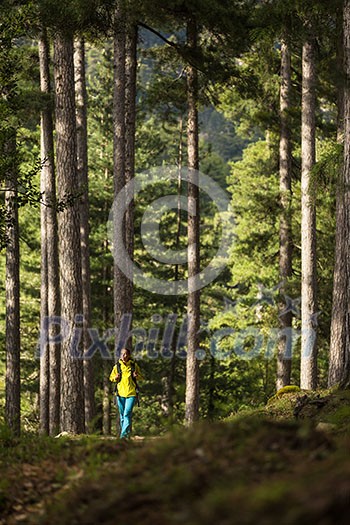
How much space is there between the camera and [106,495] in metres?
5.62

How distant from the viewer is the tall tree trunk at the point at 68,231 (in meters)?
15.8

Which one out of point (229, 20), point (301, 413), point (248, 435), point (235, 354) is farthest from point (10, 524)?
point (235, 354)

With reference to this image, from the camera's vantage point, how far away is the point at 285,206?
24625 mm

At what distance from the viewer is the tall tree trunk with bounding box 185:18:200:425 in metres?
21.2

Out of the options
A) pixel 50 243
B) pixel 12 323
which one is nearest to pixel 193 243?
pixel 50 243

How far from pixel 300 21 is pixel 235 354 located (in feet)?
62.8

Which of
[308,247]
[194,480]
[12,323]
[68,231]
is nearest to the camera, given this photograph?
[194,480]

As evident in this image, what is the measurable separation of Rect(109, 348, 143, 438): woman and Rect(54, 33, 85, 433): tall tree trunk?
6.07 ft

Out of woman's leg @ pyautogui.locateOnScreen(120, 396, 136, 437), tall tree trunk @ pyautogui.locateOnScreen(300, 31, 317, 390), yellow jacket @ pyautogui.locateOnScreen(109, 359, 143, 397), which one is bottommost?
woman's leg @ pyautogui.locateOnScreen(120, 396, 136, 437)

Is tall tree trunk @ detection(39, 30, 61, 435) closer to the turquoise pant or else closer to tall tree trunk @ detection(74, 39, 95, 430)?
tall tree trunk @ detection(74, 39, 95, 430)

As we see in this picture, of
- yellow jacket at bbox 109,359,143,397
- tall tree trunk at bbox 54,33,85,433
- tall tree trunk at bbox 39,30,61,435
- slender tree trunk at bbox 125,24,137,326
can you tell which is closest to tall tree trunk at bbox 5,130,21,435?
tall tree trunk at bbox 39,30,61,435

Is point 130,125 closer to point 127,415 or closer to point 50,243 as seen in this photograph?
point 50,243

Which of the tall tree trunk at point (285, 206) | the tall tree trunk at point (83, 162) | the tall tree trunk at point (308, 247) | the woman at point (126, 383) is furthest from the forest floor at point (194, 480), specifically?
the tall tree trunk at point (83, 162)

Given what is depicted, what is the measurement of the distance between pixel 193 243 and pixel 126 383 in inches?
327
